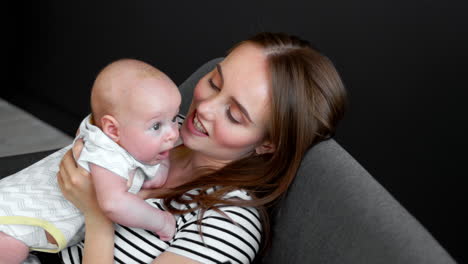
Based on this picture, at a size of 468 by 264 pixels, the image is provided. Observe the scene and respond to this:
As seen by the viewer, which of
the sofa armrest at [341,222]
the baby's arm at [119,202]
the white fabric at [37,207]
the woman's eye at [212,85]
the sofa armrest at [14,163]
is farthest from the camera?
the sofa armrest at [14,163]

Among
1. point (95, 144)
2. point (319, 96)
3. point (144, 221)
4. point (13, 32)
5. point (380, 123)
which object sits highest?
point (319, 96)

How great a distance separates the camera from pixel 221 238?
129 centimetres

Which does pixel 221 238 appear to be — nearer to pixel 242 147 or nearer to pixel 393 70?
pixel 242 147

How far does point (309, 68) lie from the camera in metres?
1.40

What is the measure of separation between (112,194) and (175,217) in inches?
7.9

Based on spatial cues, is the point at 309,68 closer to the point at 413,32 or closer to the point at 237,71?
the point at 237,71

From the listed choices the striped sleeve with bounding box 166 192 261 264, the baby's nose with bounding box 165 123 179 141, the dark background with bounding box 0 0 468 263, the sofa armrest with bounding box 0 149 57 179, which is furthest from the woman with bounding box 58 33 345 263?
the dark background with bounding box 0 0 468 263

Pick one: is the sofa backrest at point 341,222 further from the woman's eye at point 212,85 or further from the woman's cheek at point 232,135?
the woman's eye at point 212,85

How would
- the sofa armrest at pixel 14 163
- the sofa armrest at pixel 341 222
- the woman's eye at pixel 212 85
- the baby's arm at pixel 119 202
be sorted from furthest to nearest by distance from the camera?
the sofa armrest at pixel 14 163, the woman's eye at pixel 212 85, the baby's arm at pixel 119 202, the sofa armrest at pixel 341 222

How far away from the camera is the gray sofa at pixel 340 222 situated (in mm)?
Result: 1039

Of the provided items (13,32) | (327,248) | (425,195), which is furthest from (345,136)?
(13,32)

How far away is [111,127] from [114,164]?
3.5 inches

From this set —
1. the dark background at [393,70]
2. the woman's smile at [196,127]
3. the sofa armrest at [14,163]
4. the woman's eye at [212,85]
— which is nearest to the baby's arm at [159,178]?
the woman's smile at [196,127]

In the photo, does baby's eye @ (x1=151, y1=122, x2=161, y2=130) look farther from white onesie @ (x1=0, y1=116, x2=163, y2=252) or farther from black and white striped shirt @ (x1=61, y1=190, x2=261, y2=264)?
black and white striped shirt @ (x1=61, y1=190, x2=261, y2=264)
